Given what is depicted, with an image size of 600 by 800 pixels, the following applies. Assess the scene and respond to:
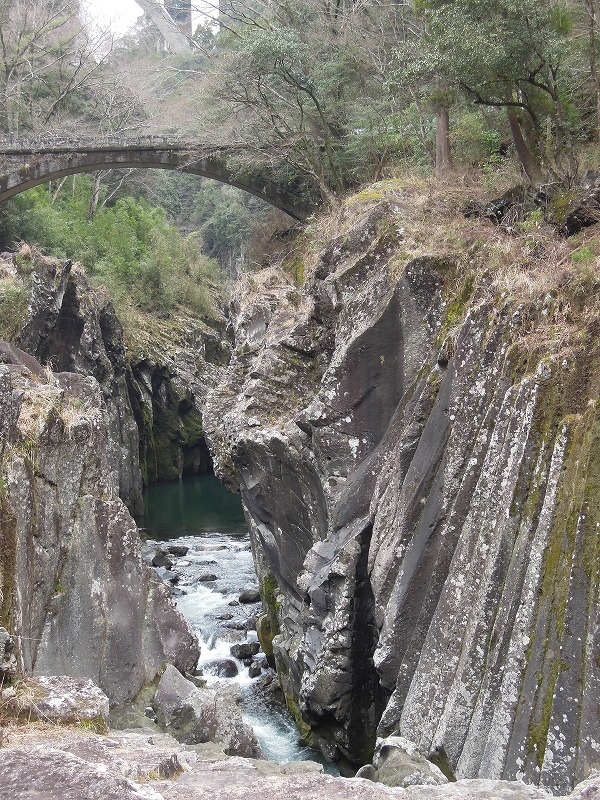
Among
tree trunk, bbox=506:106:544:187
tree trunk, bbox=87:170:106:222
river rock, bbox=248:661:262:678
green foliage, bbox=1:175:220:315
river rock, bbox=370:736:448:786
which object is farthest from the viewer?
tree trunk, bbox=87:170:106:222

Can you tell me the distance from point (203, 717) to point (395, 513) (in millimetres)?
3975

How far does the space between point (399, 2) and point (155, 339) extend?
66.6 ft

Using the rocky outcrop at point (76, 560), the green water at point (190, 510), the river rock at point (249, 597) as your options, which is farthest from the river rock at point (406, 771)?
the green water at point (190, 510)

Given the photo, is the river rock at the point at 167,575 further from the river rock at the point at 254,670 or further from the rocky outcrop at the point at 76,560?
the rocky outcrop at the point at 76,560

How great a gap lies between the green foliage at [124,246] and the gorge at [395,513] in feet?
73.8

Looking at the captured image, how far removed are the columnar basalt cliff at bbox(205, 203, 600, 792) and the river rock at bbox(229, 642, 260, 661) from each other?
1.78ft

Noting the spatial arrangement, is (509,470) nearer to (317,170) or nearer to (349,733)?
(349,733)

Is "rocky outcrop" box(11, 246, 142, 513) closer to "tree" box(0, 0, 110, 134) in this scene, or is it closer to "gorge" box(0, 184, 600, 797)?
"gorge" box(0, 184, 600, 797)

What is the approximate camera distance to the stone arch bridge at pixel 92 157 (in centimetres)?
2967

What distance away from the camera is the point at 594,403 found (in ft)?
24.4

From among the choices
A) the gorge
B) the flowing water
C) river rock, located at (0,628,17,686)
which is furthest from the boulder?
the flowing water

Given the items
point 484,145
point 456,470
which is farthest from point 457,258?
point 484,145

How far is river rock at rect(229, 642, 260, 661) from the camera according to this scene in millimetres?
17266

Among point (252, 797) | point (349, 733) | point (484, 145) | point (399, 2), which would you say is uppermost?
point (399, 2)
